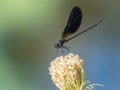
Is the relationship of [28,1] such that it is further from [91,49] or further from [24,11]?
[91,49]

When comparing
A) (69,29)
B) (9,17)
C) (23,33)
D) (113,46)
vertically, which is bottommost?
(69,29)

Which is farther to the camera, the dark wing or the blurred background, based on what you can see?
the blurred background

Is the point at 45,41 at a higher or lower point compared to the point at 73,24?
higher

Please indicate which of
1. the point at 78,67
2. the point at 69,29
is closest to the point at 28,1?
the point at 69,29

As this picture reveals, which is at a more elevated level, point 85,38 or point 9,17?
point 9,17

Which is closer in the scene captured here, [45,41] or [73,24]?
[73,24]

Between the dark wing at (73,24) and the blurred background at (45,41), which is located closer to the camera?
the dark wing at (73,24)

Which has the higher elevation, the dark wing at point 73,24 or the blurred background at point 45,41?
the blurred background at point 45,41

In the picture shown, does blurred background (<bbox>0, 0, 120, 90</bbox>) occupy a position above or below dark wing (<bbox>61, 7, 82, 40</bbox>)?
above
